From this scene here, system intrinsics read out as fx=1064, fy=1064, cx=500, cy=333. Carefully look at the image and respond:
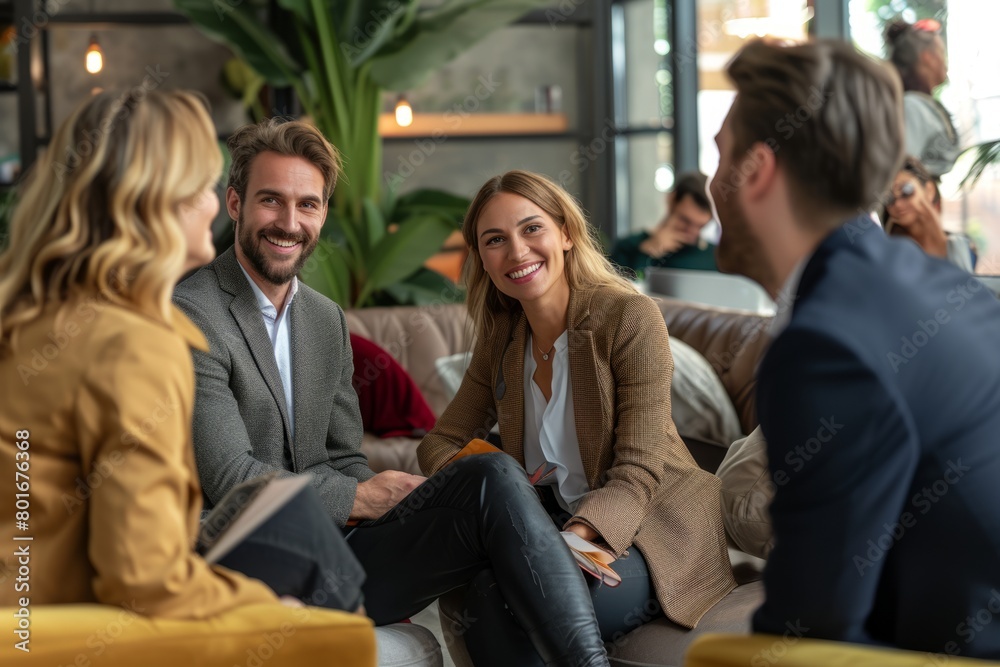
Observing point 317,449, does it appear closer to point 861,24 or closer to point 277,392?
point 277,392

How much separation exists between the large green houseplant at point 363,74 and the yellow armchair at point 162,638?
11.2 ft

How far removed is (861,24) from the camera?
→ 4.61 metres

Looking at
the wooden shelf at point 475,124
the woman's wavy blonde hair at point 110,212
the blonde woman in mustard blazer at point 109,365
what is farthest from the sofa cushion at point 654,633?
the wooden shelf at point 475,124

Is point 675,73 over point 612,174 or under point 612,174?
over

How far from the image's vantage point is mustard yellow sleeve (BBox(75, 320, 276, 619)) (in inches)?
44.9

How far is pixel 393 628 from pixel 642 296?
81 centimetres

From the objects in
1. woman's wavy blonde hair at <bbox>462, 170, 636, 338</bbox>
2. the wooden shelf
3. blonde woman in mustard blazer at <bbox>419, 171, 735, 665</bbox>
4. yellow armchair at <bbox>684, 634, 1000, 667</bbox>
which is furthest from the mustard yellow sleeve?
the wooden shelf

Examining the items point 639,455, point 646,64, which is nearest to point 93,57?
point 646,64

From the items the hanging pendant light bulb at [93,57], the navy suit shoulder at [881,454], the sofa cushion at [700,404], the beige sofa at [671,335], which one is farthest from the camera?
the hanging pendant light bulb at [93,57]

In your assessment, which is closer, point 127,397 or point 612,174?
point 127,397

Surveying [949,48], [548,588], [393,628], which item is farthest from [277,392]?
[949,48]

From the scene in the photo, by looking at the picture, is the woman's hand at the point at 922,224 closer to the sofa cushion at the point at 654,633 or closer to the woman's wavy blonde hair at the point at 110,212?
the sofa cushion at the point at 654,633

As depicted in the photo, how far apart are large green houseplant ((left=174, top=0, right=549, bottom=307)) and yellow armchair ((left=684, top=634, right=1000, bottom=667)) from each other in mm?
3544

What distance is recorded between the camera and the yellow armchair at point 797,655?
1112 mm
